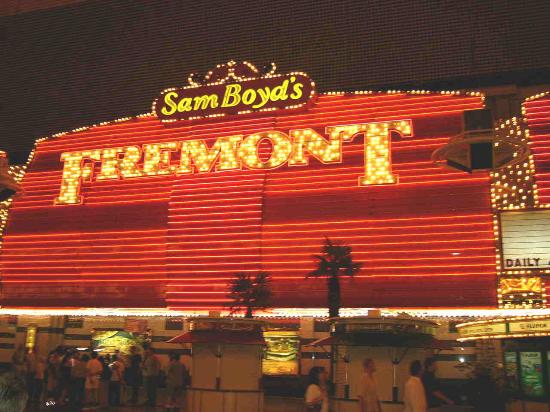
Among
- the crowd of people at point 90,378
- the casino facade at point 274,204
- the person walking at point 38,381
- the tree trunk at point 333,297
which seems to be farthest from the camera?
the person walking at point 38,381

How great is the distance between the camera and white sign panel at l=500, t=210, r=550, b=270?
57.9 feet

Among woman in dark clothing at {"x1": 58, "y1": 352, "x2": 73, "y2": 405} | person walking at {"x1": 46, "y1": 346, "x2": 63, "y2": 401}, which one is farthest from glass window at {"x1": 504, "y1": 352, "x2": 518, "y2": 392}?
person walking at {"x1": 46, "y1": 346, "x2": 63, "y2": 401}

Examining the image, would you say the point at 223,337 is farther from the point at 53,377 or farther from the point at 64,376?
the point at 53,377

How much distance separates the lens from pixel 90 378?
16859 millimetres

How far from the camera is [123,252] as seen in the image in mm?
22047

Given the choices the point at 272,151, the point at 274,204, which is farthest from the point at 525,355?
the point at 272,151

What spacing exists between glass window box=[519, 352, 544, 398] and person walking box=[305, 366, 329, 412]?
7.00 m

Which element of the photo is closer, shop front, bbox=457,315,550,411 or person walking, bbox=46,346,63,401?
shop front, bbox=457,315,550,411

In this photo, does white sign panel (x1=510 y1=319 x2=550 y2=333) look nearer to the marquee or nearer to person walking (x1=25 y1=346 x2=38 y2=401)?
the marquee

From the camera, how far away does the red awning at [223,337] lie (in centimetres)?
1384

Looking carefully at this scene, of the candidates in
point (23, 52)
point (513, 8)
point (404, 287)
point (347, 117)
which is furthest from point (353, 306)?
point (23, 52)

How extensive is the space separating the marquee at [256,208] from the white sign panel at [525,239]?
1.89 ft

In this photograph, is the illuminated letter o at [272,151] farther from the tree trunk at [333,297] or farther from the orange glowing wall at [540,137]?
the orange glowing wall at [540,137]

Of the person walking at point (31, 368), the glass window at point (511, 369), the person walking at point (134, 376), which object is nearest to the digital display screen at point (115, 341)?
the person walking at point (134, 376)
